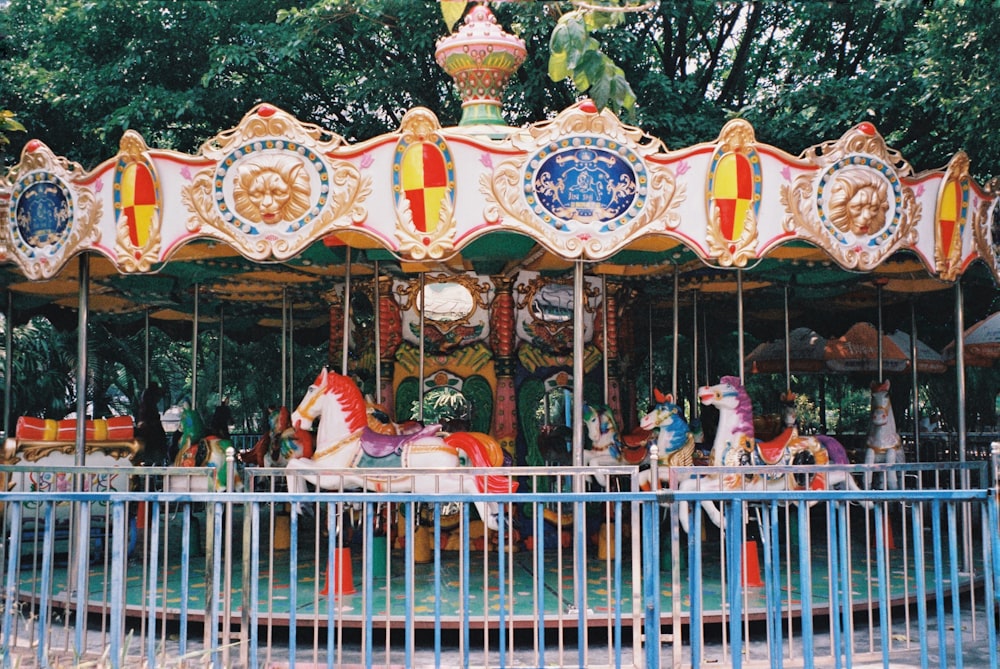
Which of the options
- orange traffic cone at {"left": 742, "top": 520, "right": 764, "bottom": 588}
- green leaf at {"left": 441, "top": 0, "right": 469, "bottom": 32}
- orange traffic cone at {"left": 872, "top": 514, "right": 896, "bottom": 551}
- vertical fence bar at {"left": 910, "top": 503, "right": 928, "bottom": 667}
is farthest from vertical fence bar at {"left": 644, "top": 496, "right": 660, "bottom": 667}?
orange traffic cone at {"left": 742, "top": 520, "right": 764, "bottom": 588}

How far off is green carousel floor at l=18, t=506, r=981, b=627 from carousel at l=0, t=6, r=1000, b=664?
0.33 meters

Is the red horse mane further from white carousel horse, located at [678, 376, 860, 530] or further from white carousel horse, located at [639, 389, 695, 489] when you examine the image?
white carousel horse, located at [678, 376, 860, 530]

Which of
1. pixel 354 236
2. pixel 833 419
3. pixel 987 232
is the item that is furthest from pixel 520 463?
pixel 833 419

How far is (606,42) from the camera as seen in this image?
1461 cm

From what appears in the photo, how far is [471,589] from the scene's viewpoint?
8.16 meters

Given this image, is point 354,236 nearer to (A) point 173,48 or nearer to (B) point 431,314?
(B) point 431,314

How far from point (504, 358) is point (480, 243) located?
4.78ft

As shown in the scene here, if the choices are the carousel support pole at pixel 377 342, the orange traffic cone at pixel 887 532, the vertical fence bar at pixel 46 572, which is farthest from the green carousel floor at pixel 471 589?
the carousel support pole at pixel 377 342

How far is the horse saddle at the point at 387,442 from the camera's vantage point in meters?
8.72

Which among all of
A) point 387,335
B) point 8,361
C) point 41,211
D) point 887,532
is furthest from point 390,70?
point 887,532

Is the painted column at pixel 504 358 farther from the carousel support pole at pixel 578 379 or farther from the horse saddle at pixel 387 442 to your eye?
the carousel support pole at pixel 578 379

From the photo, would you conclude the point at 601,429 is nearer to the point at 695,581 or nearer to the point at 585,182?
the point at 585,182

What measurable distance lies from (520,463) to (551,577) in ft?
6.62

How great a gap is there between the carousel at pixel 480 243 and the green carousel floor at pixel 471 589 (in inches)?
13.2
